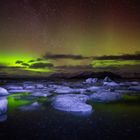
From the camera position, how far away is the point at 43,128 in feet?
14.4

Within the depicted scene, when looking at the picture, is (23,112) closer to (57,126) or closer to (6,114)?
(6,114)

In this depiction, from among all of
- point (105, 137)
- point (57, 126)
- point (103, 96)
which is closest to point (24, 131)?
point (57, 126)

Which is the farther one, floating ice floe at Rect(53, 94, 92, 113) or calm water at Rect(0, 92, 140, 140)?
A: floating ice floe at Rect(53, 94, 92, 113)

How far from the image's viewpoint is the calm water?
393 cm

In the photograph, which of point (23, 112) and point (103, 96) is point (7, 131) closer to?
point (23, 112)

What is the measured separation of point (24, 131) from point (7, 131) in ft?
1.04

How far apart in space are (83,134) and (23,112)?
2.31 metres

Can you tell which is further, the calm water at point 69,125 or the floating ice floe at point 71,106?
the floating ice floe at point 71,106

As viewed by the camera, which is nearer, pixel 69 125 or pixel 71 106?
pixel 69 125

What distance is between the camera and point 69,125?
462cm

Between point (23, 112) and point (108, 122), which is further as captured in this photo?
point (23, 112)

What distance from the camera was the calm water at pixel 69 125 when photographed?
12.9ft

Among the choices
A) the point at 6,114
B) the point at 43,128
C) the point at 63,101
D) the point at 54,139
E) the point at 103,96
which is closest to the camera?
the point at 54,139

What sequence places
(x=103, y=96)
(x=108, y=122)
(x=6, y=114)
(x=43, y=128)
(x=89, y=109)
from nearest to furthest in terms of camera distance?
(x=43, y=128)
(x=108, y=122)
(x=6, y=114)
(x=89, y=109)
(x=103, y=96)
